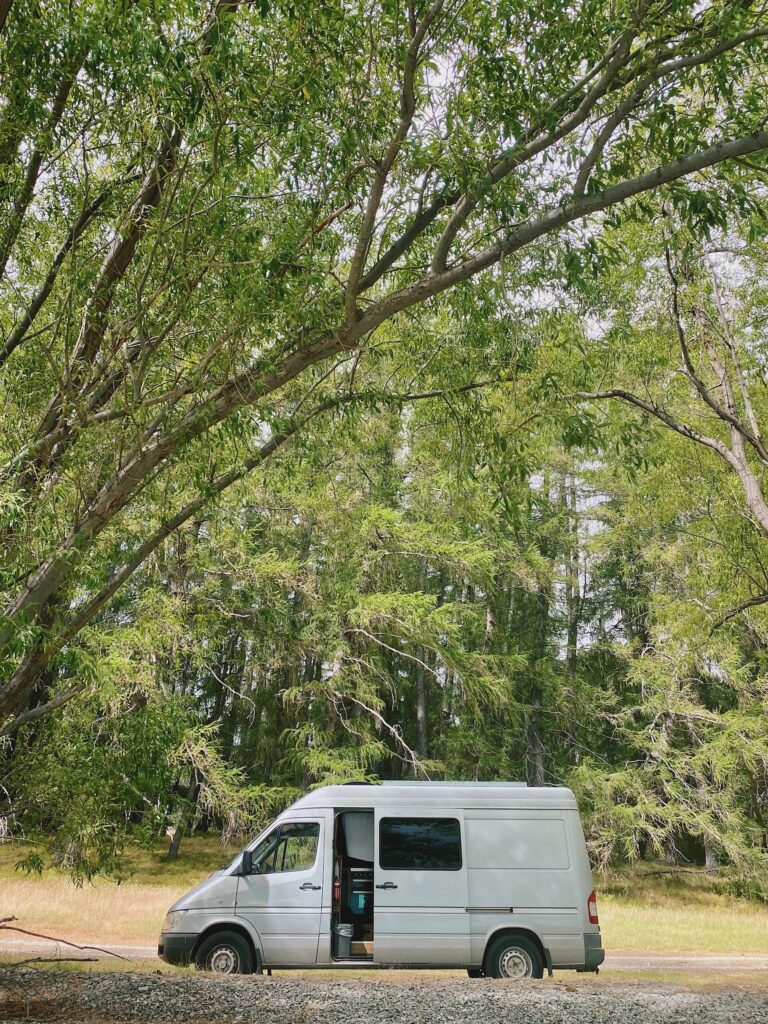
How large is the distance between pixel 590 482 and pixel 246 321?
81.8 feet

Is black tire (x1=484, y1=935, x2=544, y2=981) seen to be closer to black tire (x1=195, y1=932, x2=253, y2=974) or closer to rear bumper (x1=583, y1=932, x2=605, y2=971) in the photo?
rear bumper (x1=583, y1=932, x2=605, y2=971)

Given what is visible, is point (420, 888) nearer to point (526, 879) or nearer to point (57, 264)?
point (526, 879)

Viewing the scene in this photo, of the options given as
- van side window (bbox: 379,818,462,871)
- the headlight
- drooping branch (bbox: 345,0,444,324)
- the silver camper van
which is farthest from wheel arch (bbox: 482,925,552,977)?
drooping branch (bbox: 345,0,444,324)

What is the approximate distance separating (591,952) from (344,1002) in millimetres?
4262

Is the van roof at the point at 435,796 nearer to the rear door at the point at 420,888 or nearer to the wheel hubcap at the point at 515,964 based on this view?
the rear door at the point at 420,888

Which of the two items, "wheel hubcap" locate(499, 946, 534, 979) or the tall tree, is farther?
"wheel hubcap" locate(499, 946, 534, 979)

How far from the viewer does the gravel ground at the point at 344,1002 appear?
5891mm

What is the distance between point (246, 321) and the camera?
219 inches

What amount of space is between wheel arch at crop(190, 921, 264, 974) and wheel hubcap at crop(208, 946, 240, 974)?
0.60ft

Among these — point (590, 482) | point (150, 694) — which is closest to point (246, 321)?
point (150, 694)

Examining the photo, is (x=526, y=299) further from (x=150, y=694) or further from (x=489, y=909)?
(x=150, y=694)

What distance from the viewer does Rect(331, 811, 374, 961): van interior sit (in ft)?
32.1

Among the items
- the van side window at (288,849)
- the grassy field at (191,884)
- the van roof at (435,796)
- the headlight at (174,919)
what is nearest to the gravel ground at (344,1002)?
the headlight at (174,919)

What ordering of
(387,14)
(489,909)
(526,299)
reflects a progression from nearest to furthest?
(387,14), (526,299), (489,909)
